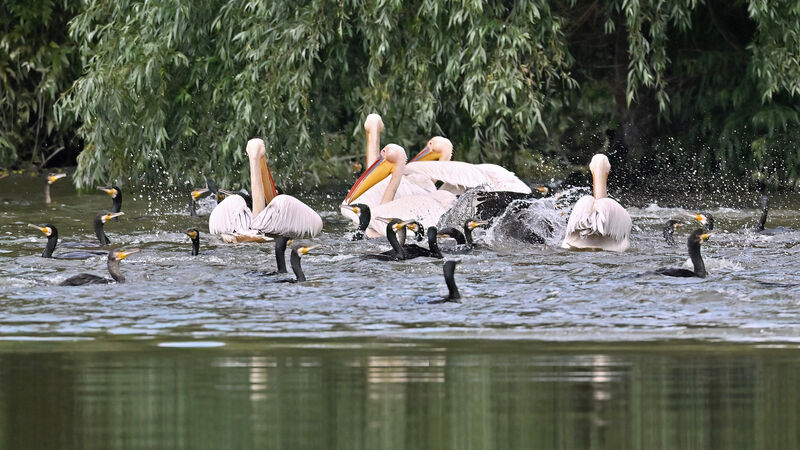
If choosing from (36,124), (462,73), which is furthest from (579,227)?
(36,124)

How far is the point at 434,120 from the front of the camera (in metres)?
16.7

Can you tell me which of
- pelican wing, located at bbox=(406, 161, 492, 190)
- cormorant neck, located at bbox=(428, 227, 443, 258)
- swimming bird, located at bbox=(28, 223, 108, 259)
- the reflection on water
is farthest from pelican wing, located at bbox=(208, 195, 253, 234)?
the reflection on water

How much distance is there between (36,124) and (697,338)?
1594cm

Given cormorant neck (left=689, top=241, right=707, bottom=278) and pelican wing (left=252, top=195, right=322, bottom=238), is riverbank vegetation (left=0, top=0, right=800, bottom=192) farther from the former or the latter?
cormorant neck (left=689, top=241, right=707, bottom=278)

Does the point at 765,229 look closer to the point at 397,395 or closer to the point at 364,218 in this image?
the point at 364,218

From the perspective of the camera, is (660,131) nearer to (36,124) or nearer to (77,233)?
(77,233)

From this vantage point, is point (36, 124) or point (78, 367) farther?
point (36, 124)

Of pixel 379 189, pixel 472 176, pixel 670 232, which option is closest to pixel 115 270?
pixel 472 176

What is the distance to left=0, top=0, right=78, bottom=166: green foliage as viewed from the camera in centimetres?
2123

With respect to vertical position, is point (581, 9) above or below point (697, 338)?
above

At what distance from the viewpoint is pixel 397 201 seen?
46.9ft

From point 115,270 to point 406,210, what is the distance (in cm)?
388

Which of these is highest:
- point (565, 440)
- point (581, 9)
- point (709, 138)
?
point (581, 9)

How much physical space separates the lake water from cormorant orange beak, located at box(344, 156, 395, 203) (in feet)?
6.81
